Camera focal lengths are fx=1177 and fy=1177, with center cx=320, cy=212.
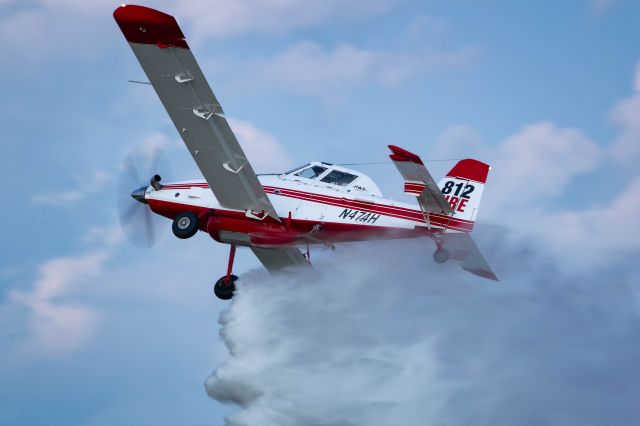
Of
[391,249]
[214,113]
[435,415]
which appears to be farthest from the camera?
[391,249]

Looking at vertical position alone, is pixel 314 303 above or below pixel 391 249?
below

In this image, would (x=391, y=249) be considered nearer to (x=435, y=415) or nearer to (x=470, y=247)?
(x=470, y=247)

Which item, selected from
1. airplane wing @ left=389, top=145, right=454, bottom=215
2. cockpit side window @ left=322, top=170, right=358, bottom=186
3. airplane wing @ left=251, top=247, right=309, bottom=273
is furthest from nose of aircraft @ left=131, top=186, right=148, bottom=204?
airplane wing @ left=389, top=145, right=454, bottom=215

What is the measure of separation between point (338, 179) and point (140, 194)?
5.51 m

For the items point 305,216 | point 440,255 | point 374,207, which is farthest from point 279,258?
point 440,255

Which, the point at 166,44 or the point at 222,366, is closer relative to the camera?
the point at 166,44

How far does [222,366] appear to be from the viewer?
2861 cm

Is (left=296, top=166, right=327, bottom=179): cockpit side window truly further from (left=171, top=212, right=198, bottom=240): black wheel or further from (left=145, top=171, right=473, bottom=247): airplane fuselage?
(left=171, top=212, right=198, bottom=240): black wheel

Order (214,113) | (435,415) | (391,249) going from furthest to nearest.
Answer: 1. (391,249)
2. (214,113)
3. (435,415)

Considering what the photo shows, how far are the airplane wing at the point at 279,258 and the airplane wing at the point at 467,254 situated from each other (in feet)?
18.3

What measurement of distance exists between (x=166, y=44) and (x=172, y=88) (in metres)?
1.22

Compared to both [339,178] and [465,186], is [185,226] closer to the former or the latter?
[339,178]

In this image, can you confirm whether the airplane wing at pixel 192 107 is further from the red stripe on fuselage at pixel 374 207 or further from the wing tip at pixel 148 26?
the red stripe on fuselage at pixel 374 207

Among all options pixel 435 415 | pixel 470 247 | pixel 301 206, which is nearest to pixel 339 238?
pixel 301 206
